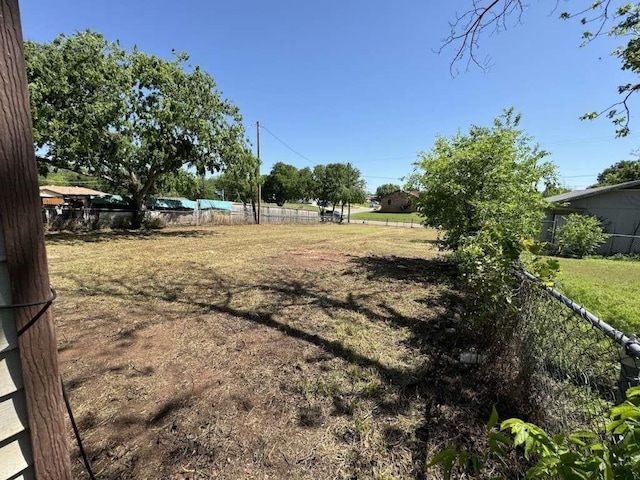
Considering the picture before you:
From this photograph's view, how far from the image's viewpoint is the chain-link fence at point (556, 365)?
76.2 inches

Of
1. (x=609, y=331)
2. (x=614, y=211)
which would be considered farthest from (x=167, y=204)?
(x=614, y=211)

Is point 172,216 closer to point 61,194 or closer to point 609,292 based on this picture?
point 61,194

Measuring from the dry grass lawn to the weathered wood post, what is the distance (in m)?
0.80

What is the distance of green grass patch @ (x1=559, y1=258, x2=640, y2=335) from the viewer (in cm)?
451

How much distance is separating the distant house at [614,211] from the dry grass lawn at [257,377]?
13412 mm

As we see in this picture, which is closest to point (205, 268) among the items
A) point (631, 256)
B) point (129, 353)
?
point (129, 353)

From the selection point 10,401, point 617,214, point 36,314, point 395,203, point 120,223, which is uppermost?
point 395,203

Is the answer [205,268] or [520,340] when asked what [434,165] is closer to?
[520,340]

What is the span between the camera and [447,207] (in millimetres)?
7133

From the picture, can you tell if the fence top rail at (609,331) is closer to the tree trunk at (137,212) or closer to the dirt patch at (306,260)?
the dirt patch at (306,260)

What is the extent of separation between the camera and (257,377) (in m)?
2.79

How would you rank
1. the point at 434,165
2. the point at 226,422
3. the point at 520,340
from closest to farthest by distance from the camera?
the point at 226,422 → the point at 520,340 → the point at 434,165

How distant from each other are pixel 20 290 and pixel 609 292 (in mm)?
Answer: 8397

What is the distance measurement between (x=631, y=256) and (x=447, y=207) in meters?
11.3
